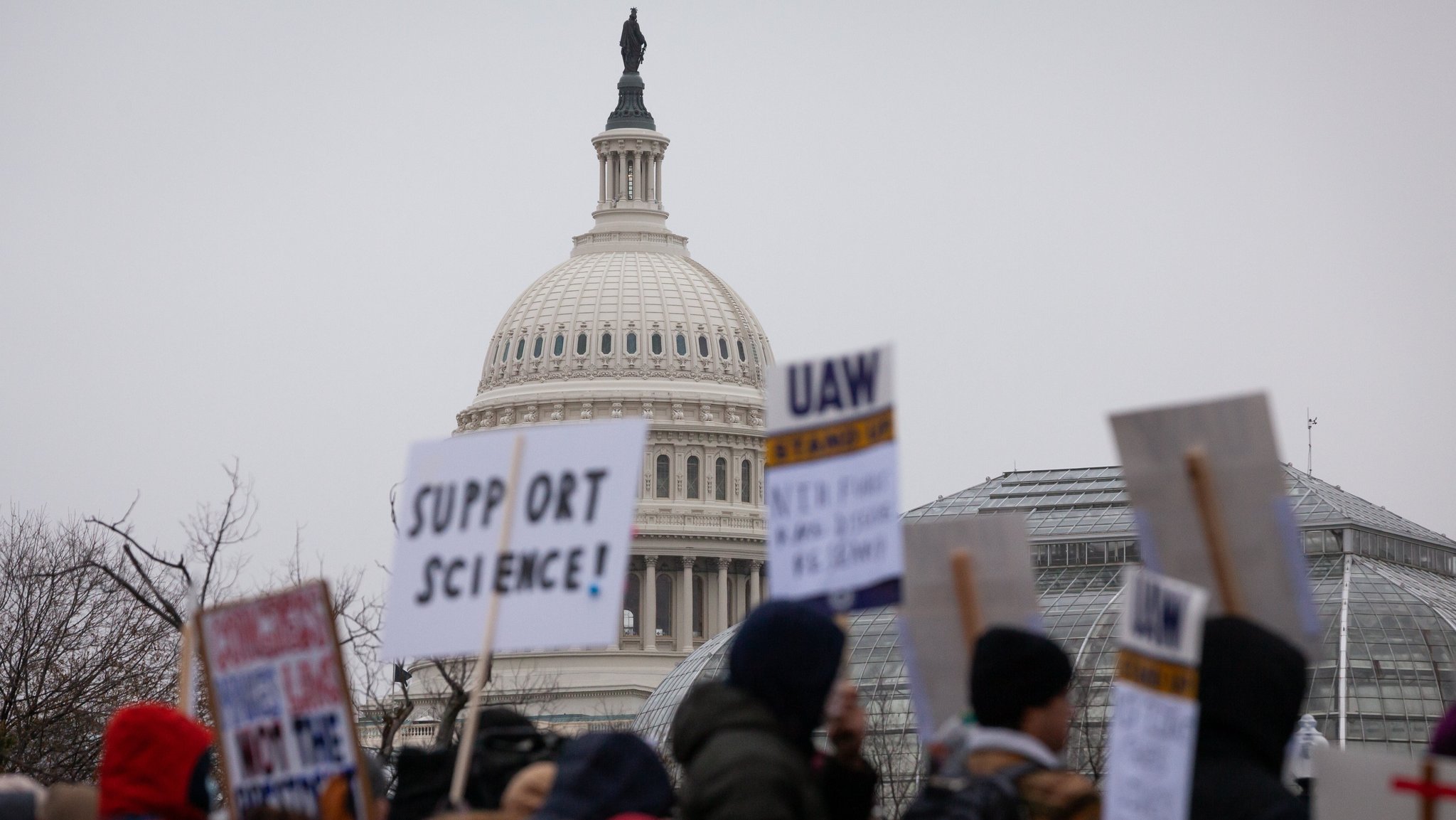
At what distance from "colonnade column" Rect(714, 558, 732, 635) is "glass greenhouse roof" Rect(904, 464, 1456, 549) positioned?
4324 cm

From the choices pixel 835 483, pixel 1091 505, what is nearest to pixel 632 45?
pixel 1091 505

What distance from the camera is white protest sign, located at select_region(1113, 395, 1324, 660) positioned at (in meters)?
8.16

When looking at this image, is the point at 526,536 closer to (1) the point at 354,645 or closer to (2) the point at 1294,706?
(2) the point at 1294,706

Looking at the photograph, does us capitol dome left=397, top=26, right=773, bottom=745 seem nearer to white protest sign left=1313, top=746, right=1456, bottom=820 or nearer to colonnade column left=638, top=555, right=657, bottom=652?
colonnade column left=638, top=555, right=657, bottom=652

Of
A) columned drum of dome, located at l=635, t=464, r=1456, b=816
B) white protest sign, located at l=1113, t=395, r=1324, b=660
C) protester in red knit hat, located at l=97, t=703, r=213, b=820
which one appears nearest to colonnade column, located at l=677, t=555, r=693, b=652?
columned drum of dome, located at l=635, t=464, r=1456, b=816

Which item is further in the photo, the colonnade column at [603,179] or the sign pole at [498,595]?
the colonnade column at [603,179]

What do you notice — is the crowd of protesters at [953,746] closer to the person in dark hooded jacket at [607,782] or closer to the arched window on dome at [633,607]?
the person in dark hooded jacket at [607,782]

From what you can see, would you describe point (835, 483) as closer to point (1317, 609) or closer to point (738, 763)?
point (738, 763)

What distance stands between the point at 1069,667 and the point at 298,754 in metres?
2.63

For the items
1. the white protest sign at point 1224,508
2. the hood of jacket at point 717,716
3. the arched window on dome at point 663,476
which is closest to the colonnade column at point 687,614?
the arched window on dome at point 663,476

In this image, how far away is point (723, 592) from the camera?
121 meters

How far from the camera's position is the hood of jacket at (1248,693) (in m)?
7.73

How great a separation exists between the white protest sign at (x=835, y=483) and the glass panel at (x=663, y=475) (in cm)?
11436

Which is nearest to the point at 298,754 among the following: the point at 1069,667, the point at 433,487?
the point at 433,487
